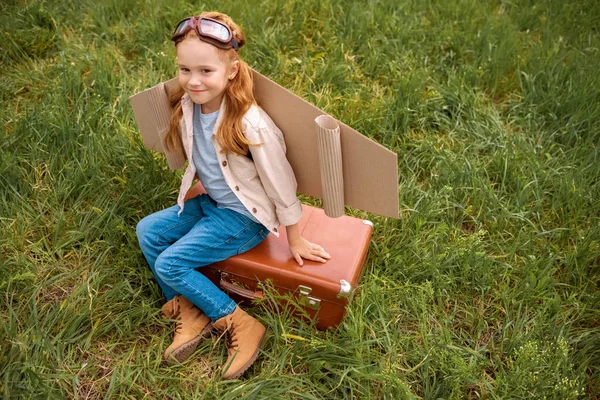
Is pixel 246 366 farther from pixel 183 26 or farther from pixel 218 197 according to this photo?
pixel 183 26

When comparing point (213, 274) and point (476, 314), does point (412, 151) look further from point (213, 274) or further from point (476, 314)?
point (213, 274)

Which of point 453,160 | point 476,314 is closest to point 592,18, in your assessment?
point 453,160

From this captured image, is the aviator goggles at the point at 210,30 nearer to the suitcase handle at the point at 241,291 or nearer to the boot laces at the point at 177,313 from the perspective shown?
the suitcase handle at the point at 241,291

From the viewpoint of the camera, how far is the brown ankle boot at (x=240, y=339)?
2.14 meters

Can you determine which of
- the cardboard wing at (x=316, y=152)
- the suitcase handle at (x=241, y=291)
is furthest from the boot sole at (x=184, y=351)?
the cardboard wing at (x=316, y=152)

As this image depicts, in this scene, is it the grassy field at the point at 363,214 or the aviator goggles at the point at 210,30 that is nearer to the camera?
the aviator goggles at the point at 210,30

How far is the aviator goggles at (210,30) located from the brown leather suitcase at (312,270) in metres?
0.90

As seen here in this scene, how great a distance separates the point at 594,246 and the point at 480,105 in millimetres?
1308

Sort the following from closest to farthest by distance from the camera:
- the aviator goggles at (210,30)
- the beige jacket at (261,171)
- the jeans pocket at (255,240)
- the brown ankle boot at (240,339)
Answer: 1. the aviator goggles at (210,30)
2. the beige jacket at (261,171)
3. the brown ankle boot at (240,339)
4. the jeans pocket at (255,240)

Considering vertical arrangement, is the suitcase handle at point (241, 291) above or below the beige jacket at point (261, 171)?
below

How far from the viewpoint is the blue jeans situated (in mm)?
2201

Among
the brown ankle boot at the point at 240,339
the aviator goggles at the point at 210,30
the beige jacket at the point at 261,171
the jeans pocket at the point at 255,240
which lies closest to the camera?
the aviator goggles at the point at 210,30

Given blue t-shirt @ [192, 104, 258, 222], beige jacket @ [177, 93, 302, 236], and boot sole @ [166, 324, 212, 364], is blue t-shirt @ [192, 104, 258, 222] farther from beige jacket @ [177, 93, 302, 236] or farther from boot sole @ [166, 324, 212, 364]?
boot sole @ [166, 324, 212, 364]

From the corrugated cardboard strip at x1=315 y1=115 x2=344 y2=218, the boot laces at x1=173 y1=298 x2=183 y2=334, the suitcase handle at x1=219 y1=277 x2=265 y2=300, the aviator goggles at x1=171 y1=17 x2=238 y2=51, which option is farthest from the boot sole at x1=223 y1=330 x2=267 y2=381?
the aviator goggles at x1=171 y1=17 x2=238 y2=51
